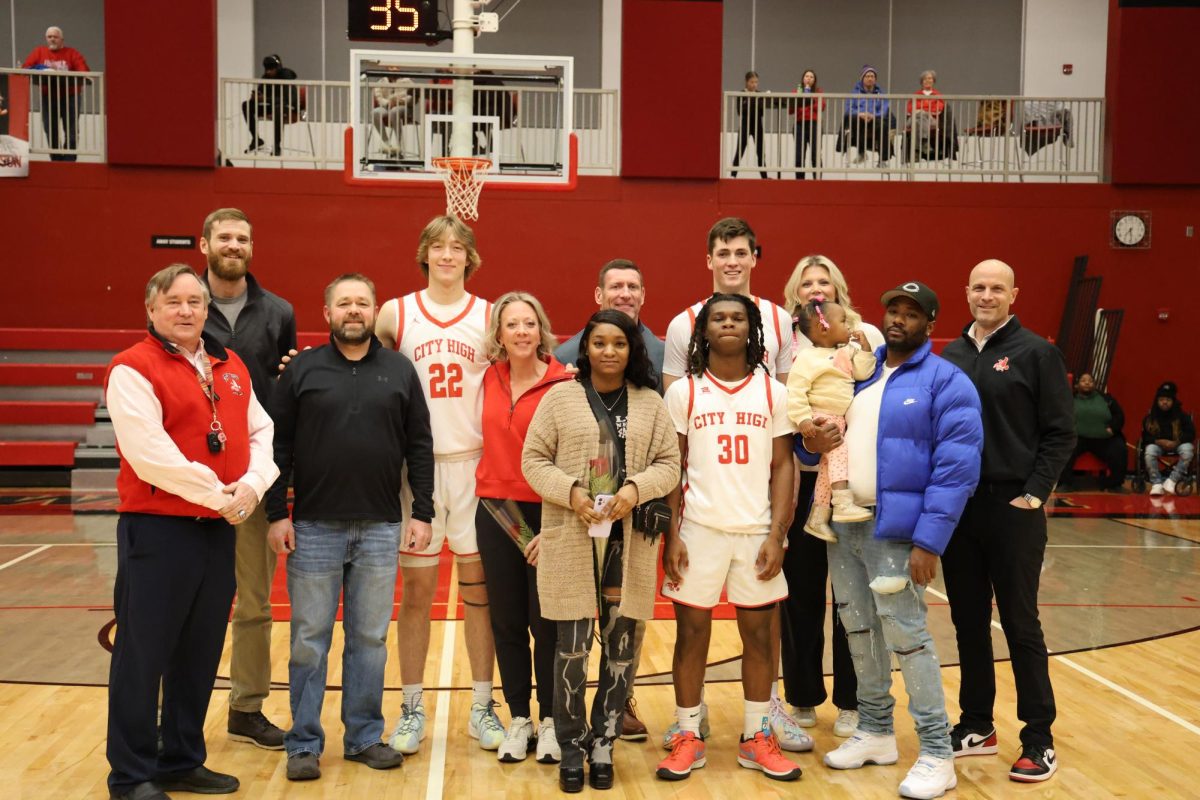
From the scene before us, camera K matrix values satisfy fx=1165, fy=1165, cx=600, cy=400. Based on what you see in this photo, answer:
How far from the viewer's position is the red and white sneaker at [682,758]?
13.9 feet

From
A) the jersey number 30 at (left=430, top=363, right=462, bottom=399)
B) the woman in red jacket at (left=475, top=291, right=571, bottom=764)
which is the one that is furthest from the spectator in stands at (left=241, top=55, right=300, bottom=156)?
the woman in red jacket at (left=475, top=291, right=571, bottom=764)

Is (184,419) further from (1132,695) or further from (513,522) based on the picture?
(1132,695)

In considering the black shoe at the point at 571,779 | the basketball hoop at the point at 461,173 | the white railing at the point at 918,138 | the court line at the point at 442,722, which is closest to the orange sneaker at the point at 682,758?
the black shoe at the point at 571,779

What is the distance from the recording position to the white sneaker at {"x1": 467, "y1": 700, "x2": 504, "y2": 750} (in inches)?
179

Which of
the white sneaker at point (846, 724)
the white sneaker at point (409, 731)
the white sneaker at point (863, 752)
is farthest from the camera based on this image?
the white sneaker at point (846, 724)

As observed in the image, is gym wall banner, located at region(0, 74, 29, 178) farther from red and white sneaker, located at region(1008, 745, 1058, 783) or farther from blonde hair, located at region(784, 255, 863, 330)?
red and white sneaker, located at region(1008, 745, 1058, 783)

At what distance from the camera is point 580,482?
4164mm

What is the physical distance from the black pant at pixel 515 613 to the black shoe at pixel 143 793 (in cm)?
128

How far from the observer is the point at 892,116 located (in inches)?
634

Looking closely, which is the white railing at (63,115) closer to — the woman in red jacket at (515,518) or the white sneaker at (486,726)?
the woman in red jacket at (515,518)

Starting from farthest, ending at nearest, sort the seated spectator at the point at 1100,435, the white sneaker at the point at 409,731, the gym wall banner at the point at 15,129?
the gym wall banner at the point at 15,129 < the seated spectator at the point at 1100,435 < the white sneaker at the point at 409,731

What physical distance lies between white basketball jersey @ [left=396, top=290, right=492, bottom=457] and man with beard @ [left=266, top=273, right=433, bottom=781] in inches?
7.6

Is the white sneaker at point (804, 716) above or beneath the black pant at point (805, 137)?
beneath

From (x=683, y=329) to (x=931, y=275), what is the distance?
1084cm
